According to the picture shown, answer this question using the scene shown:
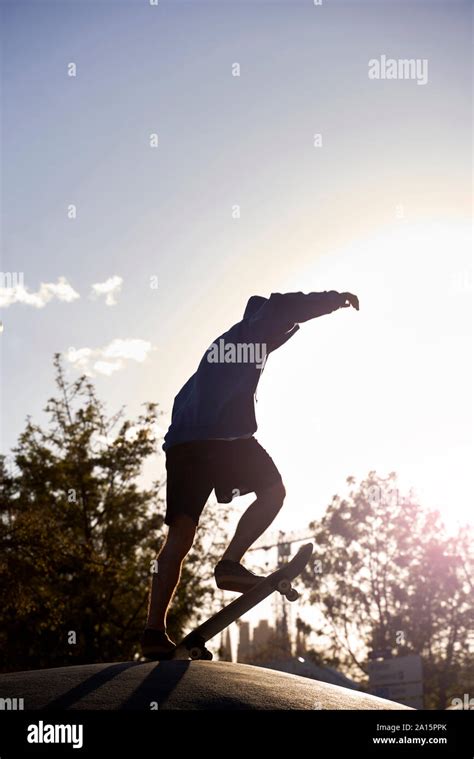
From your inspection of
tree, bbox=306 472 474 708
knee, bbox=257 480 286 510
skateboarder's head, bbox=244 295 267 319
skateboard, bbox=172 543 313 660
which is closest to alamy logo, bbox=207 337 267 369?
skateboarder's head, bbox=244 295 267 319

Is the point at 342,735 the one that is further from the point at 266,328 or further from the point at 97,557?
the point at 97,557

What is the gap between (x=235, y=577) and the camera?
5391 mm

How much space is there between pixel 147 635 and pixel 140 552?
63.0 feet

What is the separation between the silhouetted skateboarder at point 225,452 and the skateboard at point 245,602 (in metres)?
0.10

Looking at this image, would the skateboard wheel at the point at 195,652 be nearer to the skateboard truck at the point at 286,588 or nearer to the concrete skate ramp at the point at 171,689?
the concrete skate ramp at the point at 171,689

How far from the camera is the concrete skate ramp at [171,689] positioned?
3.82 m

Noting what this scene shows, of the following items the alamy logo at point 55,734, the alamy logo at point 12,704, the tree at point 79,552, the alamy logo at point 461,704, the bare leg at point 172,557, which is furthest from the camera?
the tree at point 79,552

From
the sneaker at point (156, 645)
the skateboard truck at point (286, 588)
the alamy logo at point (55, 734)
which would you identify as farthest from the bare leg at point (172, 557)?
the alamy logo at point (55, 734)

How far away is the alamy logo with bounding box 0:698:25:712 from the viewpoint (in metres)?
3.79

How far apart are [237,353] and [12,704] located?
2763 mm

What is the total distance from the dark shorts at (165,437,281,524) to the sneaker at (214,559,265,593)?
404 millimetres

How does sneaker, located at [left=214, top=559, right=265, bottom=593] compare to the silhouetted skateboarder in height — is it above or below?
below

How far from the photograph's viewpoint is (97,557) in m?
20.8

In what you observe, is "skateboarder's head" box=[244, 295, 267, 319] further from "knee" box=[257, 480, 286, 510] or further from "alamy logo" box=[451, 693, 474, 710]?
"alamy logo" box=[451, 693, 474, 710]
